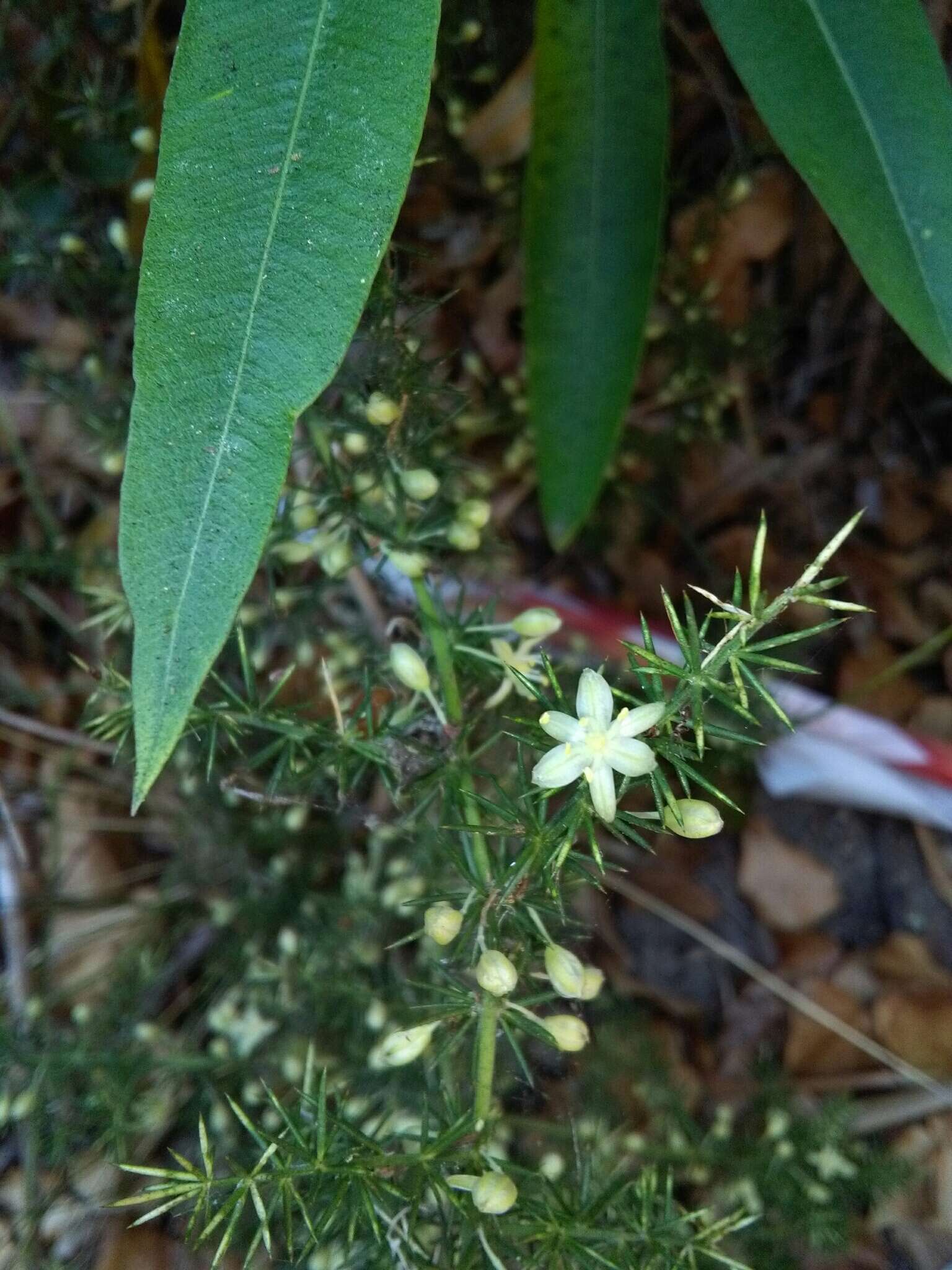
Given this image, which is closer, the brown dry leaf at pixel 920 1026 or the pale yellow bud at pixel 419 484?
the pale yellow bud at pixel 419 484

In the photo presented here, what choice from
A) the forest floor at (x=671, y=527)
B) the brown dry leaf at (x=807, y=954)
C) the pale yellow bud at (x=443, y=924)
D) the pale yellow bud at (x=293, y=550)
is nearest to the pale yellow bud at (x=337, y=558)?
the pale yellow bud at (x=293, y=550)

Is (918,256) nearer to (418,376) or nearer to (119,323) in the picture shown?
(418,376)

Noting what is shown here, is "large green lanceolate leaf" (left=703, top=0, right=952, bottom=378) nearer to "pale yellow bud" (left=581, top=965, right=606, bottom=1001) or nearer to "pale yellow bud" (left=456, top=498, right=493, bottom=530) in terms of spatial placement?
"pale yellow bud" (left=456, top=498, right=493, bottom=530)

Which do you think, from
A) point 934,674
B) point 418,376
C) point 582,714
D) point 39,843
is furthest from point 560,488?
point 39,843

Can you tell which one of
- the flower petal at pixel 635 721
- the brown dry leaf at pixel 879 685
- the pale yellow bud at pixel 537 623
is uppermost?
the flower petal at pixel 635 721

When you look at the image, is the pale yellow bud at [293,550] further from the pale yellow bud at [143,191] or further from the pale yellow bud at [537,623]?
the pale yellow bud at [143,191]

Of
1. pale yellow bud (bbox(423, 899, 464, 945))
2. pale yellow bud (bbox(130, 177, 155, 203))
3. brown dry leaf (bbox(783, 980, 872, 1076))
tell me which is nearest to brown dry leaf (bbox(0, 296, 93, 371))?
pale yellow bud (bbox(130, 177, 155, 203))

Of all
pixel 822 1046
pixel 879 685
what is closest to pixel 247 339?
pixel 879 685
